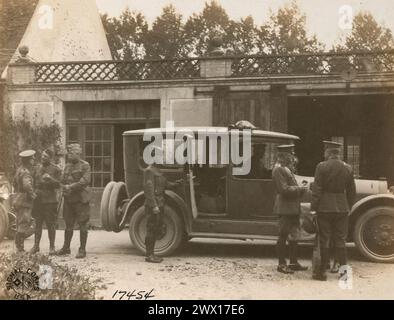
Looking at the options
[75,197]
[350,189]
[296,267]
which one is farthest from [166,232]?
[350,189]

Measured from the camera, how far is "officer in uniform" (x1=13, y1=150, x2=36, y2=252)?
26.3 ft

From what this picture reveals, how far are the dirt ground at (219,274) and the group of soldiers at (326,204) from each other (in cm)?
29

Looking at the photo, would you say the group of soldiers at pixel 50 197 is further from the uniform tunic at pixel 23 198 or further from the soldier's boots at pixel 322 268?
the soldier's boots at pixel 322 268

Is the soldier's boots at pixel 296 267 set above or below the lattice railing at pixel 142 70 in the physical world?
below

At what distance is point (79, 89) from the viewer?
1345 cm

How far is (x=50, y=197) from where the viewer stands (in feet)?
27.2

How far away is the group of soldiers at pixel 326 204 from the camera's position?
6832mm

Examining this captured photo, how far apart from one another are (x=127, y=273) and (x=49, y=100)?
25.2 feet

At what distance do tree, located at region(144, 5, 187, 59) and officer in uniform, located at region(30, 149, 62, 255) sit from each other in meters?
14.8

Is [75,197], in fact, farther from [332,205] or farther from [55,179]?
[332,205]

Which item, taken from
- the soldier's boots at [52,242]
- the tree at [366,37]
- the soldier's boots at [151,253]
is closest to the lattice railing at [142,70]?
the tree at [366,37]

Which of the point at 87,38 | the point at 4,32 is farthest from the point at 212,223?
the point at 87,38
